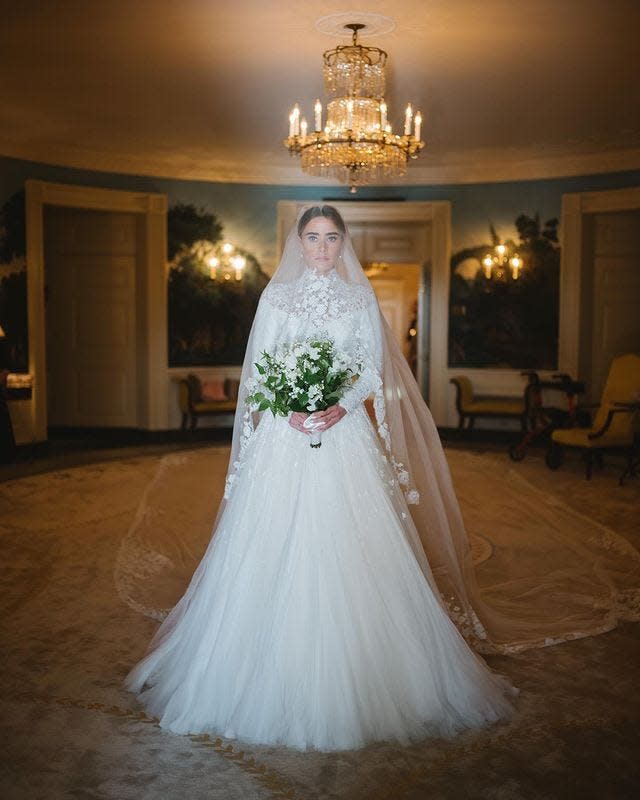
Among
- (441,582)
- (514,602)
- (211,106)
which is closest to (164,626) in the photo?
(441,582)

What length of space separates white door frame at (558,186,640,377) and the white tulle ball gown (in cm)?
894

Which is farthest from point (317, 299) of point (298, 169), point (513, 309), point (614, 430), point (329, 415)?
point (298, 169)

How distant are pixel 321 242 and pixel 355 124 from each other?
13.3 feet

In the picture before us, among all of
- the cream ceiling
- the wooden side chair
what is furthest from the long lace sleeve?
the wooden side chair

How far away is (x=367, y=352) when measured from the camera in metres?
3.72

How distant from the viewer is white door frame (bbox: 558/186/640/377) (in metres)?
11.8

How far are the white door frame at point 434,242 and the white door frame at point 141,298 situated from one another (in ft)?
6.22

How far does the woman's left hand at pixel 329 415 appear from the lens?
347 cm

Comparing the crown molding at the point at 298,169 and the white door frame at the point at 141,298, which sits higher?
the crown molding at the point at 298,169

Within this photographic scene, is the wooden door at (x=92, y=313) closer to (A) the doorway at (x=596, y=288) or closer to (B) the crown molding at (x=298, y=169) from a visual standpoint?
(B) the crown molding at (x=298, y=169)

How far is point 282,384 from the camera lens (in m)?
3.42

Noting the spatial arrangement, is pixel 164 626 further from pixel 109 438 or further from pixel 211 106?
pixel 109 438

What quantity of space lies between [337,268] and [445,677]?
1858mm

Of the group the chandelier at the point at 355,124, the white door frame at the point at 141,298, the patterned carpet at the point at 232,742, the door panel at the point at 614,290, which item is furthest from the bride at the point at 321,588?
the door panel at the point at 614,290
